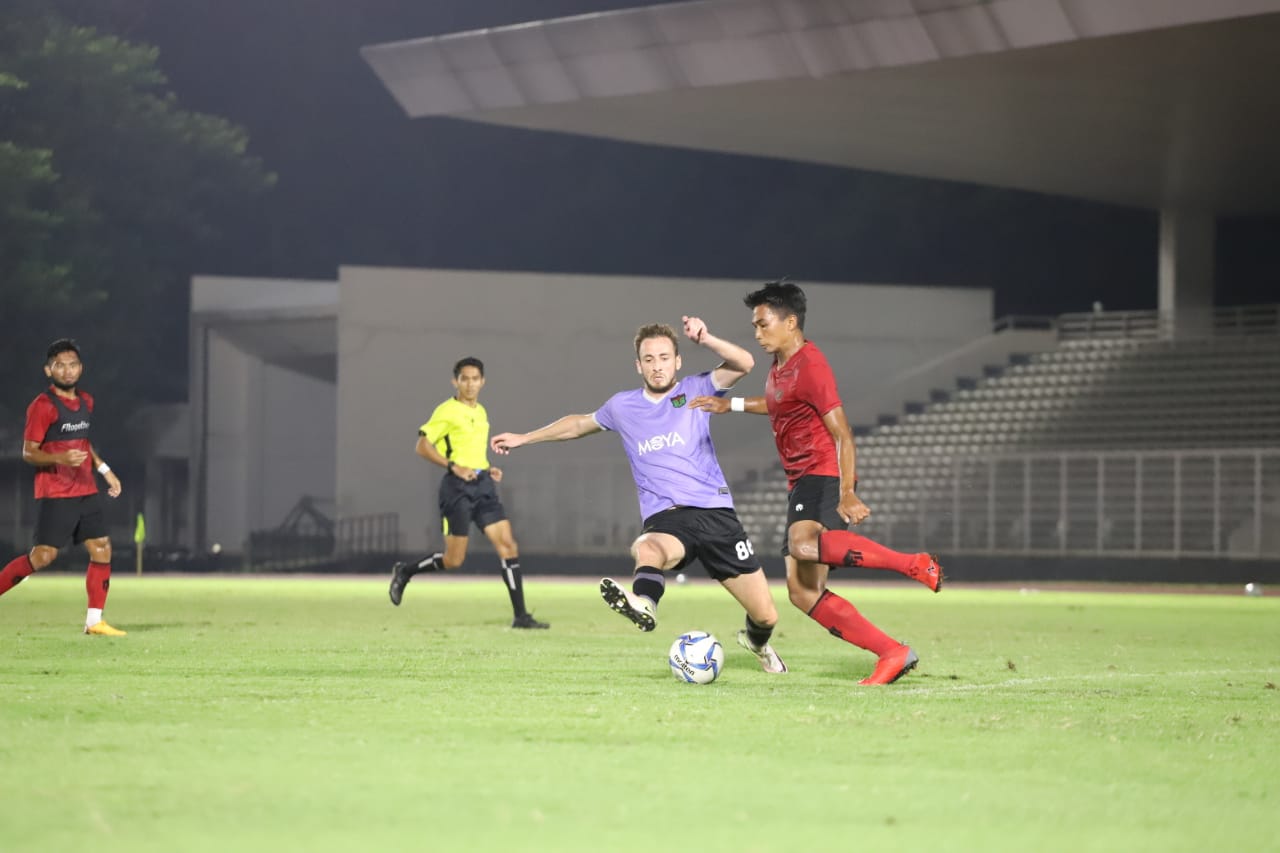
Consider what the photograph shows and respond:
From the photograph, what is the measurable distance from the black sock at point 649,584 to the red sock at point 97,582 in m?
5.38

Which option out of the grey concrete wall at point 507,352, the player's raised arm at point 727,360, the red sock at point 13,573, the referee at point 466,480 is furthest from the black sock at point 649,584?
the grey concrete wall at point 507,352

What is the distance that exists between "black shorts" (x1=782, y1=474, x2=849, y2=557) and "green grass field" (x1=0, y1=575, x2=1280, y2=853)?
86 cm

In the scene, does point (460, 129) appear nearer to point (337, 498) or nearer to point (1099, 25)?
point (337, 498)

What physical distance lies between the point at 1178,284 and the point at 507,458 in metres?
16.4

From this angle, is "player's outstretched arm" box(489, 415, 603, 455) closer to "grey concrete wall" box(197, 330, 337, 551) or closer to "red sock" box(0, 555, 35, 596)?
"red sock" box(0, 555, 35, 596)

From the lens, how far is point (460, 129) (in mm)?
62656

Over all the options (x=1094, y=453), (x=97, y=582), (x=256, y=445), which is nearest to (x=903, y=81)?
(x=1094, y=453)

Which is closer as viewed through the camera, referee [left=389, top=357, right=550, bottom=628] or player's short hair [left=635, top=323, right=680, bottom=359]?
player's short hair [left=635, top=323, right=680, bottom=359]

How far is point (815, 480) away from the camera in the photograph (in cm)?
957

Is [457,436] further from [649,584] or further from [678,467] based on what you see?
[649,584]

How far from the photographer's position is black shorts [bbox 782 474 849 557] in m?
9.46

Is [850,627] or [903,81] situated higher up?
[903,81]

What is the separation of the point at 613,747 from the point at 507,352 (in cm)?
3350

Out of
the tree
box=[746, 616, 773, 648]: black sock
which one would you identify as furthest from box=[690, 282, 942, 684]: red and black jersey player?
the tree
